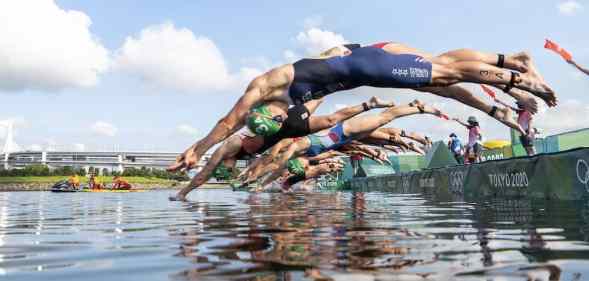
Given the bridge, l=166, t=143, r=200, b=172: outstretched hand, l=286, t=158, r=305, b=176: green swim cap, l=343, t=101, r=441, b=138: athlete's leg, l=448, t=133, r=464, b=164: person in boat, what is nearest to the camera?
l=166, t=143, r=200, b=172: outstretched hand

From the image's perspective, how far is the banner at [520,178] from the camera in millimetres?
7867

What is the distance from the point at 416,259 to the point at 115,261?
5.12ft

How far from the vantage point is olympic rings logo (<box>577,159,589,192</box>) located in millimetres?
7500

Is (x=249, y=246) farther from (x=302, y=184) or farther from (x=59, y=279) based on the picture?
(x=302, y=184)

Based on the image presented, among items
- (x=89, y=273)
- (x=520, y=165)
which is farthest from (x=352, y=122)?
(x=89, y=273)

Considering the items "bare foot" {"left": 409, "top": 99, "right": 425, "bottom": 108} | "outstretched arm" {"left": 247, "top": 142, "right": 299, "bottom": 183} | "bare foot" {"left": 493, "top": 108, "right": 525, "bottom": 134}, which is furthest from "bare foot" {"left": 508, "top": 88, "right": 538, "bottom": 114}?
"outstretched arm" {"left": 247, "top": 142, "right": 299, "bottom": 183}

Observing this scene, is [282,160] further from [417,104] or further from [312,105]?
[417,104]

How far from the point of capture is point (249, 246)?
10.3 feet

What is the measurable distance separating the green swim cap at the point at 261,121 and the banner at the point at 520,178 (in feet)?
14.3

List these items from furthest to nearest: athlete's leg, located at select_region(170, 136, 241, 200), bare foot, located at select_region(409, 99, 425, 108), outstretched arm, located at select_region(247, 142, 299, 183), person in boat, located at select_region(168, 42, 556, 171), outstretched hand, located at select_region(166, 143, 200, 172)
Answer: outstretched arm, located at select_region(247, 142, 299, 183)
bare foot, located at select_region(409, 99, 425, 108)
athlete's leg, located at select_region(170, 136, 241, 200)
outstretched hand, located at select_region(166, 143, 200, 172)
person in boat, located at select_region(168, 42, 556, 171)

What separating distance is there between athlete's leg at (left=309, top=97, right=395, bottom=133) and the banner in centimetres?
251

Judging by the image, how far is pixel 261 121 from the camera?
7.89 meters

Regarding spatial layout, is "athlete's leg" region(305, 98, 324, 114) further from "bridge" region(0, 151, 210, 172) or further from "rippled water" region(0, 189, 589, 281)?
"bridge" region(0, 151, 210, 172)

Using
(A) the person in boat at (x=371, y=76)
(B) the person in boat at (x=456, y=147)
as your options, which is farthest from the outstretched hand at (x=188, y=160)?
(B) the person in boat at (x=456, y=147)
